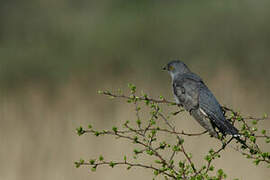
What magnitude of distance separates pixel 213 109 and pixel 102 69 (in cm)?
274

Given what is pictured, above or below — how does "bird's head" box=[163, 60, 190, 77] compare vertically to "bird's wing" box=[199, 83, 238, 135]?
above

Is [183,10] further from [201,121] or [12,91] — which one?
[201,121]

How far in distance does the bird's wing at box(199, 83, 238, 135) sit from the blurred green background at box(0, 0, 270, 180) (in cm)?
53

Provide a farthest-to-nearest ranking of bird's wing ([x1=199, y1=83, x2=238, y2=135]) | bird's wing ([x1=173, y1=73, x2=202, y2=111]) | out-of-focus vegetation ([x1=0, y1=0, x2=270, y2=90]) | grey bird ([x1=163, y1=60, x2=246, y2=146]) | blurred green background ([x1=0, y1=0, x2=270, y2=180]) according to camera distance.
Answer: out-of-focus vegetation ([x1=0, y1=0, x2=270, y2=90]), blurred green background ([x1=0, y1=0, x2=270, y2=180]), bird's wing ([x1=173, y1=73, x2=202, y2=111]), grey bird ([x1=163, y1=60, x2=246, y2=146]), bird's wing ([x1=199, y1=83, x2=238, y2=135])

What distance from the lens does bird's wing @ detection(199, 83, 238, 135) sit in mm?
4578

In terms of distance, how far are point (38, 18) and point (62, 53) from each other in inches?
162

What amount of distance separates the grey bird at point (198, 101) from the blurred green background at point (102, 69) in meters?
0.45

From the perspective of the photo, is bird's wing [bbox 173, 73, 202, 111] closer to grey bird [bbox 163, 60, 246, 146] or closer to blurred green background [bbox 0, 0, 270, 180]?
grey bird [bbox 163, 60, 246, 146]

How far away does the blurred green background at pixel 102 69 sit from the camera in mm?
5688

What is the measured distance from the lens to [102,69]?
7.50 meters

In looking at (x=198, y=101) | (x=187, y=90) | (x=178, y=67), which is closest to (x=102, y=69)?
(x=178, y=67)

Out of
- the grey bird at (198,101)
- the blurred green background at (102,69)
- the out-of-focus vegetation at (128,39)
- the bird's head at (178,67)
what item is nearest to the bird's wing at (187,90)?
the grey bird at (198,101)

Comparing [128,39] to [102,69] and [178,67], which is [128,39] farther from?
[178,67]

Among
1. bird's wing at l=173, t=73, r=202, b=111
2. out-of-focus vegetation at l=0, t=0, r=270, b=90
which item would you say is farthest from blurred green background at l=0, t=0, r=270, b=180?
bird's wing at l=173, t=73, r=202, b=111
